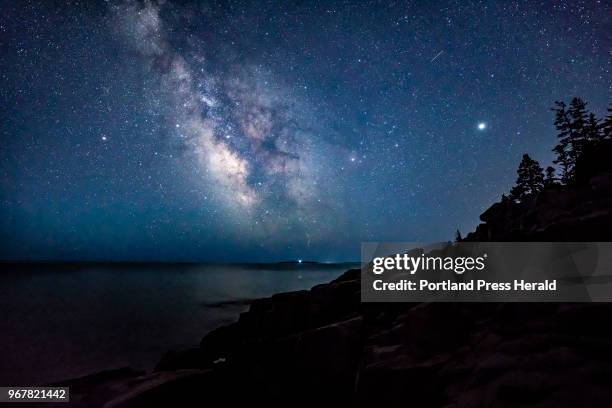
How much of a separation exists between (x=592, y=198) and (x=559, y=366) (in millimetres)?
11116

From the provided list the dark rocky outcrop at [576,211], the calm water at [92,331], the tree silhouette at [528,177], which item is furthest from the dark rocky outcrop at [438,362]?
the tree silhouette at [528,177]

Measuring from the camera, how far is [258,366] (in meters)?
12.3

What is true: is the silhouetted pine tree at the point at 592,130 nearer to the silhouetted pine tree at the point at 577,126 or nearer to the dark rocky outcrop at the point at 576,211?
the silhouetted pine tree at the point at 577,126

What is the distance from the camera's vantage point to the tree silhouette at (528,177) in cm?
3422

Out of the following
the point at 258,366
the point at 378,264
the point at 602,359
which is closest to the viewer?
the point at 602,359

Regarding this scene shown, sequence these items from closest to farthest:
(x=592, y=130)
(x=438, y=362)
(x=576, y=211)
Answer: (x=438, y=362), (x=576, y=211), (x=592, y=130)

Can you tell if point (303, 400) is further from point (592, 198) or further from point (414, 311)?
point (592, 198)

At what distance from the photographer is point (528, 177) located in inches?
1371

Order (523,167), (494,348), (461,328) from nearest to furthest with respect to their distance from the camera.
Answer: (494,348) → (461,328) → (523,167)

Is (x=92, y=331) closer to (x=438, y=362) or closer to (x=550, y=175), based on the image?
(x=438, y=362)

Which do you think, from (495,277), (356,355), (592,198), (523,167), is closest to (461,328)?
(495,277)

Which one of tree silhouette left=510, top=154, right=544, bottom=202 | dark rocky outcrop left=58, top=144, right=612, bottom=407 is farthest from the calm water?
tree silhouette left=510, top=154, right=544, bottom=202

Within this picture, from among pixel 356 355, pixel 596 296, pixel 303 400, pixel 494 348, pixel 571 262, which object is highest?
pixel 571 262

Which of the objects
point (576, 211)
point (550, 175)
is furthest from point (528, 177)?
point (576, 211)
